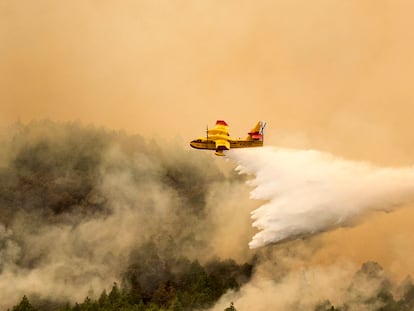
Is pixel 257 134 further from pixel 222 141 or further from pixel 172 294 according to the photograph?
pixel 172 294

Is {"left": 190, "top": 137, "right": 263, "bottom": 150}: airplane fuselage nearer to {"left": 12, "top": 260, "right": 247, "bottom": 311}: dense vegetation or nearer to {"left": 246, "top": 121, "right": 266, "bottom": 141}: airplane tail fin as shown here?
{"left": 246, "top": 121, "right": 266, "bottom": 141}: airplane tail fin

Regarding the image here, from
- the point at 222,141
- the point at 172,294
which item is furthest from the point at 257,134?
the point at 172,294

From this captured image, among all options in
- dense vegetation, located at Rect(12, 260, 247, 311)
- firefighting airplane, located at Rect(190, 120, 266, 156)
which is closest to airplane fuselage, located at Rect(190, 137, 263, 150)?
firefighting airplane, located at Rect(190, 120, 266, 156)

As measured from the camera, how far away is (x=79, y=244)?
146875mm

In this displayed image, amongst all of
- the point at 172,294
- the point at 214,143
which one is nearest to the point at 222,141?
the point at 214,143

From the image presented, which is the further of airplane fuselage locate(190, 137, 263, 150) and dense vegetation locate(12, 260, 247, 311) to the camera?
dense vegetation locate(12, 260, 247, 311)

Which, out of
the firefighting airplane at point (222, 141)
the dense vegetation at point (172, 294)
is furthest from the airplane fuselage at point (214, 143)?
the dense vegetation at point (172, 294)

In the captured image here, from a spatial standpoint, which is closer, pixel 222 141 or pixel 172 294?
pixel 222 141

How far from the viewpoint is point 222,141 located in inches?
3514

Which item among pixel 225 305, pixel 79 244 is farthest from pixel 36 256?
pixel 225 305

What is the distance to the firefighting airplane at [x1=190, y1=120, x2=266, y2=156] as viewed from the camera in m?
89.4

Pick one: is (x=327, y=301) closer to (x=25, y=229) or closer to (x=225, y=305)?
(x=225, y=305)

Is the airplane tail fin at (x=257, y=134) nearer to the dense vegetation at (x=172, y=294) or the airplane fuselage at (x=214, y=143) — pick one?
the airplane fuselage at (x=214, y=143)

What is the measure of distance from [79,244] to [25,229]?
17.1m
